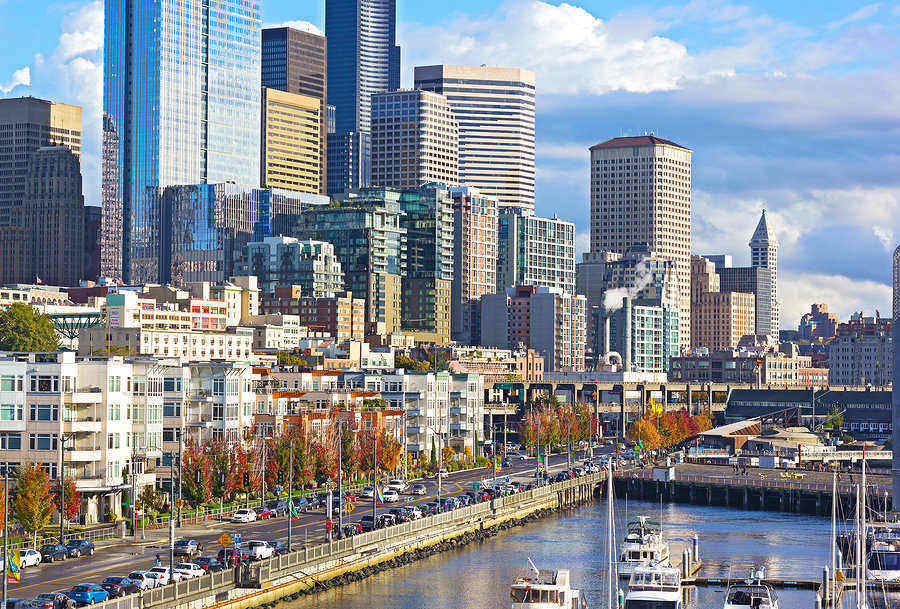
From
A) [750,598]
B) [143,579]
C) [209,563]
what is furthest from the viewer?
[209,563]

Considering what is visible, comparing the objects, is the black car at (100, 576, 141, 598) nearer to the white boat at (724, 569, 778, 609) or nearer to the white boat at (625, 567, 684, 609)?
the white boat at (625, 567, 684, 609)

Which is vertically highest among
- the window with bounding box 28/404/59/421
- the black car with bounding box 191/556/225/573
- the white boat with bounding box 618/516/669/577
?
the window with bounding box 28/404/59/421

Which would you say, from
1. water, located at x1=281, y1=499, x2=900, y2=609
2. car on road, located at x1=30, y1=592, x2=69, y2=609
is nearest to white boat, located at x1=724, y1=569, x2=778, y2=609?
water, located at x1=281, y1=499, x2=900, y2=609

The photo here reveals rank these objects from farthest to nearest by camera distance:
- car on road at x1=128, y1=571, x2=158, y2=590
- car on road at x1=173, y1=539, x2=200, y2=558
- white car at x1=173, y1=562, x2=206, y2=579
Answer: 1. car on road at x1=173, y1=539, x2=200, y2=558
2. white car at x1=173, y1=562, x2=206, y2=579
3. car on road at x1=128, y1=571, x2=158, y2=590

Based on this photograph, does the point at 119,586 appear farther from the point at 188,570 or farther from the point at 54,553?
the point at 54,553

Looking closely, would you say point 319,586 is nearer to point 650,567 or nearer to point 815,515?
point 650,567

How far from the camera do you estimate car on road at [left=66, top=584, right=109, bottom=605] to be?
9794 centimetres

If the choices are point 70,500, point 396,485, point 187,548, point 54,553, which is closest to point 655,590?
point 187,548

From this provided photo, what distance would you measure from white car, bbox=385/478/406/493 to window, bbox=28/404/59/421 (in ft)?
151

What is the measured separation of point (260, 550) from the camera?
120125 millimetres

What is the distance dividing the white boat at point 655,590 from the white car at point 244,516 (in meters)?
41.5

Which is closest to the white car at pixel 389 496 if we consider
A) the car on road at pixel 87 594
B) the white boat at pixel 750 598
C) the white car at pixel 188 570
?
the white car at pixel 188 570

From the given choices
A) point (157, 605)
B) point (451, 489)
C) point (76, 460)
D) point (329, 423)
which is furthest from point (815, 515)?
point (157, 605)

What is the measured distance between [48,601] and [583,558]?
5948cm
